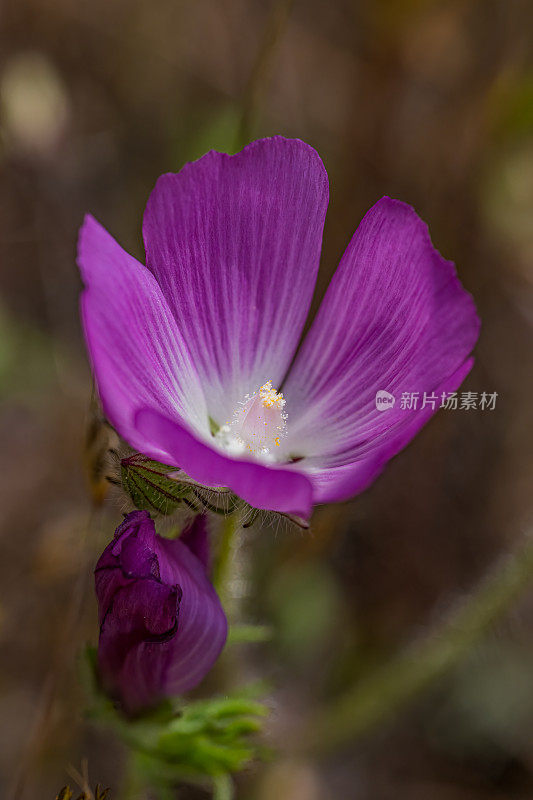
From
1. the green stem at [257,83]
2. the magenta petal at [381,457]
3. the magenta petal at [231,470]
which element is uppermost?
the green stem at [257,83]

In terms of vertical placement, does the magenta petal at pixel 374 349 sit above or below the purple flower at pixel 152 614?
above

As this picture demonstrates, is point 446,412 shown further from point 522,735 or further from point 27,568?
point 27,568

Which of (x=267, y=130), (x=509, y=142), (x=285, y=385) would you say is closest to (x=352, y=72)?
(x=267, y=130)

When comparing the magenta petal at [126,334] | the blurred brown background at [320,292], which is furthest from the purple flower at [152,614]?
the blurred brown background at [320,292]

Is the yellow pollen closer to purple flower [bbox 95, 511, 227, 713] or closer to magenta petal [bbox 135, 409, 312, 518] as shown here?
purple flower [bbox 95, 511, 227, 713]

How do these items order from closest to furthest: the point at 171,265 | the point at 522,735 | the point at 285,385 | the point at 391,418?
the point at 391,418 → the point at 171,265 → the point at 285,385 → the point at 522,735

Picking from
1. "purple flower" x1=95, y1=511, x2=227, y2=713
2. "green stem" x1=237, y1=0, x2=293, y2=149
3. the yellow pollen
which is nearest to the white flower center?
the yellow pollen

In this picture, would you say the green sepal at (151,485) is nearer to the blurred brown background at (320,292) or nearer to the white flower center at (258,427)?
the white flower center at (258,427)
